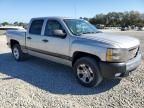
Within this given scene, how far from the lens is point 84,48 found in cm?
558

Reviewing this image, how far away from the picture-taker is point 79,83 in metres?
5.91

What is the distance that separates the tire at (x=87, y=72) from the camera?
5422 mm

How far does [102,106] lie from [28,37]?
4.33 metres

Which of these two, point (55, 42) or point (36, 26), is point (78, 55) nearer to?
point (55, 42)

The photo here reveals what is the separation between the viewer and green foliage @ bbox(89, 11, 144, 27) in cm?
11651

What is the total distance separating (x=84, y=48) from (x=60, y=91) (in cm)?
126

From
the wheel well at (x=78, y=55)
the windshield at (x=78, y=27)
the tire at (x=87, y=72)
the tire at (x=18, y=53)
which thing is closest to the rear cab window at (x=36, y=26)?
the windshield at (x=78, y=27)

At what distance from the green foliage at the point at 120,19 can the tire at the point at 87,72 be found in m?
112

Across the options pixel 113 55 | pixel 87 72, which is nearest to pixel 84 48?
pixel 87 72

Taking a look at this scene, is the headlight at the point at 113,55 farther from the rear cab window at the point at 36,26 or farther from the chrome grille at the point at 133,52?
the rear cab window at the point at 36,26

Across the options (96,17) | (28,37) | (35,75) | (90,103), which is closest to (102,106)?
(90,103)

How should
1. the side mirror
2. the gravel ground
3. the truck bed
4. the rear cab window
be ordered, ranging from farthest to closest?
the truck bed → the rear cab window → the side mirror → the gravel ground

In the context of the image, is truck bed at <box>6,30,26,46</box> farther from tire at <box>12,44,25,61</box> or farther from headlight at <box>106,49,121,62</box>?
headlight at <box>106,49,121,62</box>

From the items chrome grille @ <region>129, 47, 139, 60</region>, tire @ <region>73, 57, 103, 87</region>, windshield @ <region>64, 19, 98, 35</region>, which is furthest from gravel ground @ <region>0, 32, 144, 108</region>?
windshield @ <region>64, 19, 98, 35</region>
